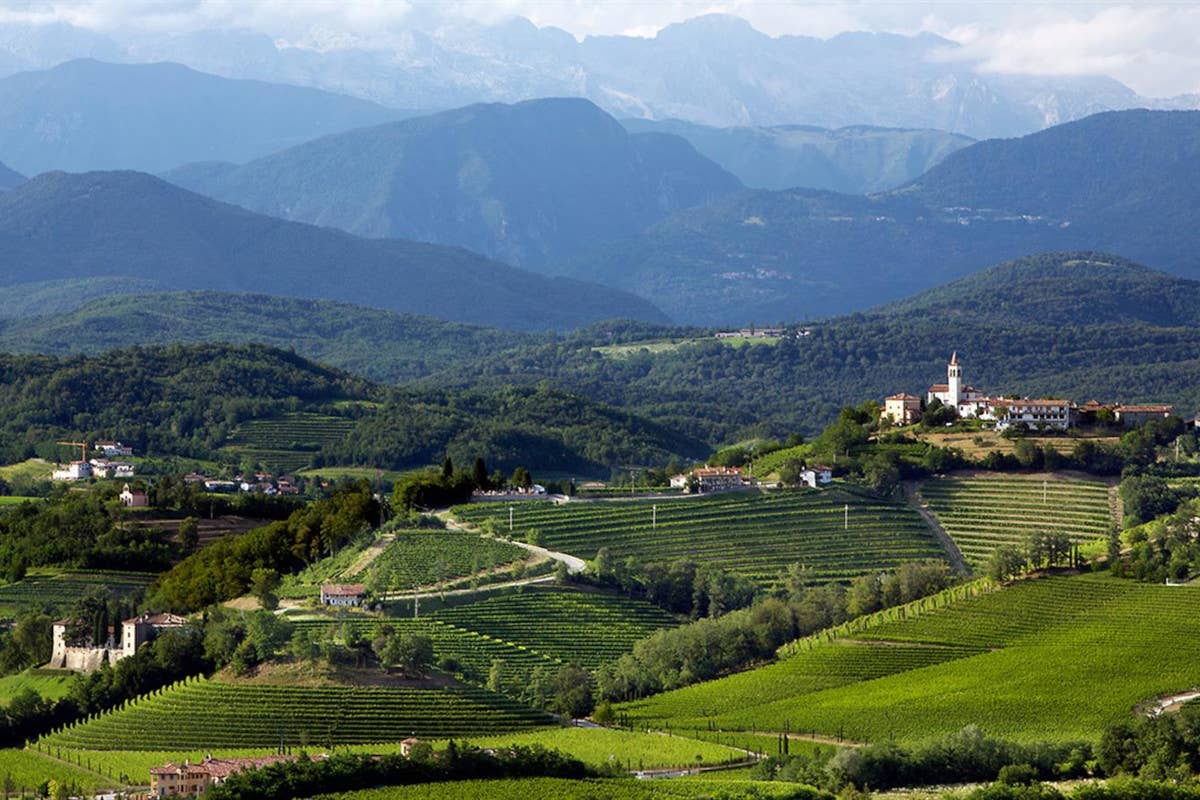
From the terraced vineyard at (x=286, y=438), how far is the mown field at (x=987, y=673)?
2420 inches

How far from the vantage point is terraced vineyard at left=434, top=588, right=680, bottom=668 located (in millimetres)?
80375

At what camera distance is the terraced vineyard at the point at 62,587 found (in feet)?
295

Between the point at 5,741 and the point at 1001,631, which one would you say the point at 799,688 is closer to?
the point at 1001,631

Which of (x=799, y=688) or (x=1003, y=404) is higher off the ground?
(x=1003, y=404)

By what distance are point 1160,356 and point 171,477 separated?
97.3 m

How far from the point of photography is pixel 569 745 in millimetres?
67625

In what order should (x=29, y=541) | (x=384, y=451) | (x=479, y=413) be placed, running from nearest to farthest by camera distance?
(x=29, y=541)
(x=384, y=451)
(x=479, y=413)

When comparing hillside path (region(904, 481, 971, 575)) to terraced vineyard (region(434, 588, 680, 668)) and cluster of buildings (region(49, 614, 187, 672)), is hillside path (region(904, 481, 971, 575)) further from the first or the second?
cluster of buildings (region(49, 614, 187, 672))

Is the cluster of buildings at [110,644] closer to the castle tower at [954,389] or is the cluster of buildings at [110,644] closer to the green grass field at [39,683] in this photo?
the green grass field at [39,683]

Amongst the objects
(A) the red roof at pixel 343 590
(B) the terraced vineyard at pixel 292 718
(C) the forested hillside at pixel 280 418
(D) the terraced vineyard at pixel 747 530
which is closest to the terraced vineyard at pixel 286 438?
(C) the forested hillside at pixel 280 418

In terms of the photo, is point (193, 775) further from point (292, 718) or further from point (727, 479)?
Answer: point (727, 479)

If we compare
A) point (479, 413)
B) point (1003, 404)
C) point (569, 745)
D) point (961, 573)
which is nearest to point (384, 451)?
point (479, 413)

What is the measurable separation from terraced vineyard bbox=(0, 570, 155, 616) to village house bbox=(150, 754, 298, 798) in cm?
2658

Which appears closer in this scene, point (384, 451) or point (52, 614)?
point (52, 614)
